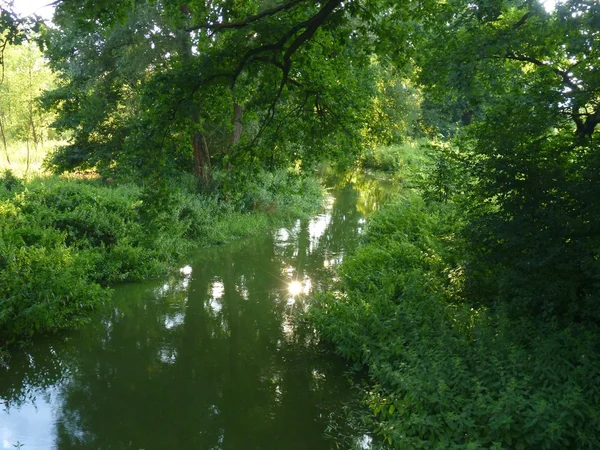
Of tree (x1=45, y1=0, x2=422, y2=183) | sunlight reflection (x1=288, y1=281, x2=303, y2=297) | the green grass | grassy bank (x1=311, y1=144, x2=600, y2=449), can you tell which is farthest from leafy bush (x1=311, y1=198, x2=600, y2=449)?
the green grass

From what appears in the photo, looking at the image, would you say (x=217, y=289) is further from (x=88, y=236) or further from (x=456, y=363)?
(x=456, y=363)

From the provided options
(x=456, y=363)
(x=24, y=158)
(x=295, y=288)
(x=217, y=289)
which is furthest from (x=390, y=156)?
(x=456, y=363)

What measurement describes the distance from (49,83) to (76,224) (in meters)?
20.6

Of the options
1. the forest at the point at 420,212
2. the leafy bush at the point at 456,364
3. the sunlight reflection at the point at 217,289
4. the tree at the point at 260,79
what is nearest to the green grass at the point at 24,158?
the tree at the point at 260,79

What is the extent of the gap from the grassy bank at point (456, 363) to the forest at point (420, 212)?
0.03 metres

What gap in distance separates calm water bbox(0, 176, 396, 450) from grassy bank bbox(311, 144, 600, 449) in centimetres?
65

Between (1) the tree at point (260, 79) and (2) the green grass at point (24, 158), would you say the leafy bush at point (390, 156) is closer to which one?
(2) the green grass at point (24, 158)

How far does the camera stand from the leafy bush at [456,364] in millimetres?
4598

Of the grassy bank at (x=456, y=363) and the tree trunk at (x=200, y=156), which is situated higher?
the tree trunk at (x=200, y=156)

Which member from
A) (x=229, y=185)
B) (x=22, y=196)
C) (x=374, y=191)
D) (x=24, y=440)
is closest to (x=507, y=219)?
(x=229, y=185)

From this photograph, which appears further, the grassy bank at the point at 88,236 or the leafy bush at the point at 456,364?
the grassy bank at the point at 88,236

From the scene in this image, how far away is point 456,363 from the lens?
5.60 m

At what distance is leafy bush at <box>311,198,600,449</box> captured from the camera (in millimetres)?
4598

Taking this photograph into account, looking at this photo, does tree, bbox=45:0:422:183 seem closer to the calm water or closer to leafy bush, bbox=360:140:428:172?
the calm water
